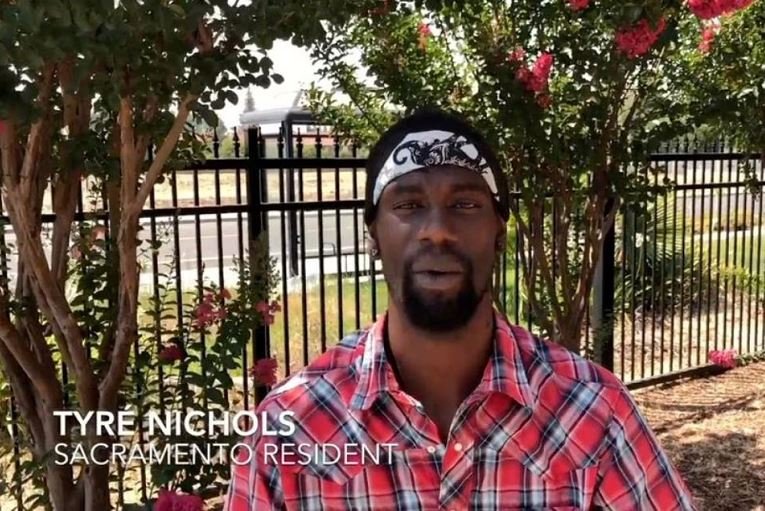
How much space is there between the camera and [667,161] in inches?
212

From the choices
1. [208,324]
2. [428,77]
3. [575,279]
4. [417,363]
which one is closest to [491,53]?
[428,77]

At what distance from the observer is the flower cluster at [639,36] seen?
3.22 m

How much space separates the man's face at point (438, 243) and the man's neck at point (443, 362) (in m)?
0.03

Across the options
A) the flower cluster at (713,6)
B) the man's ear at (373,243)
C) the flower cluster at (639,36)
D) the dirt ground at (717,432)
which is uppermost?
the flower cluster at (713,6)

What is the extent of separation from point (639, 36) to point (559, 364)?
2.21 meters

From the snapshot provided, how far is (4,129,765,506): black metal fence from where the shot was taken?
3.89 m

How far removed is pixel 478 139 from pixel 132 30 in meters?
0.84

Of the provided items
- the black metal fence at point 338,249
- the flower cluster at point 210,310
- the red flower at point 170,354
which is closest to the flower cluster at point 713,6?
the black metal fence at point 338,249

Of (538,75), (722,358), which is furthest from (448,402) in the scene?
(722,358)

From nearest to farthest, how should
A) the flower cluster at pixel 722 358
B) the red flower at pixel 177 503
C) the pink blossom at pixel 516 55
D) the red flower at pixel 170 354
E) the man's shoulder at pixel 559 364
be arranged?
the man's shoulder at pixel 559 364
the red flower at pixel 177 503
the red flower at pixel 170 354
the pink blossom at pixel 516 55
the flower cluster at pixel 722 358

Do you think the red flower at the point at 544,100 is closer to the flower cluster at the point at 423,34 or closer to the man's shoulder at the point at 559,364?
the flower cluster at the point at 423,34

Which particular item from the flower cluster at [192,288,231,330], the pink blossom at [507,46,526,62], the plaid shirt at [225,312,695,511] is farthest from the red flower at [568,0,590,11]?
the plaid shirt at [225,312,695,511]

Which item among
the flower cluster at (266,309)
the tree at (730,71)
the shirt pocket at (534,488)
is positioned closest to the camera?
the shirt pocket at (534,488)

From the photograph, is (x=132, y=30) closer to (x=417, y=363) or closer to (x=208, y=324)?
(x=417, y=363)
